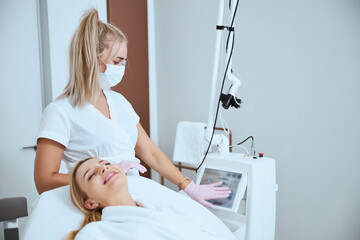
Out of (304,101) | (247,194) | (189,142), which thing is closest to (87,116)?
(247,194)

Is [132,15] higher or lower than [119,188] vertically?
higher

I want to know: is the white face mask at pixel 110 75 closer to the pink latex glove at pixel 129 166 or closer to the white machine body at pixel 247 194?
the pink latex glove at pixel 129 166

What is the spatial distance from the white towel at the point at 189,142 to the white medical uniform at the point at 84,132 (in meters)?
0.96

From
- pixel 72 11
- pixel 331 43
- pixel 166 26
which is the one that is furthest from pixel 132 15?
pixel 331 43

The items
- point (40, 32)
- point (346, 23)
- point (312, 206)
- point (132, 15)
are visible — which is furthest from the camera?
point (132, 15)

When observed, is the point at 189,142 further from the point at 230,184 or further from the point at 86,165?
the point at 86,165

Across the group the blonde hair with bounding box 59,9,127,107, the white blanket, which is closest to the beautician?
the blonde hair with bounding box 59,9,127,107

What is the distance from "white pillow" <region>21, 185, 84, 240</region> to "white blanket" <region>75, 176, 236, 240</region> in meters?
0.09

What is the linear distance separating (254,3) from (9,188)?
1.98 m

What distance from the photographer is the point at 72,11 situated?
217 cm

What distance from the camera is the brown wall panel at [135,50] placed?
2.47 m

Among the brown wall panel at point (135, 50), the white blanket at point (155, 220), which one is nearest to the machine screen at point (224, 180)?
the white blanket at point (155, 220)

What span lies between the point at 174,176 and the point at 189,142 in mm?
860

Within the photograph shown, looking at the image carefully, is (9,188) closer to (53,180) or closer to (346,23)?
(53,180)
